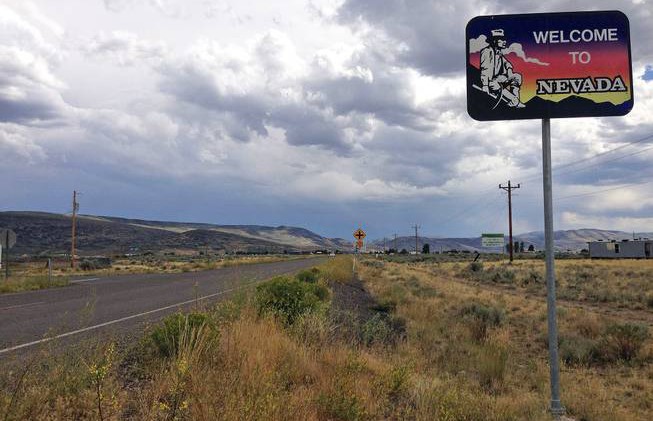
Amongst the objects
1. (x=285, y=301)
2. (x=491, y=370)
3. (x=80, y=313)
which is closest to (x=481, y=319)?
(x=491, y=370)

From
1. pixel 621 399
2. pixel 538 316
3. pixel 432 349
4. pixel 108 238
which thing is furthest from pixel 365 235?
pixel 108 238

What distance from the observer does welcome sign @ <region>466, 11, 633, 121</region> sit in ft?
15.9

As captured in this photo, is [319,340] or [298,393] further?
[319,340]

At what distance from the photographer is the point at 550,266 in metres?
4.86

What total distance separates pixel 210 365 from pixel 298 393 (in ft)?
3.66

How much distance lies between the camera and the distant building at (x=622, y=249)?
82375 millimetres

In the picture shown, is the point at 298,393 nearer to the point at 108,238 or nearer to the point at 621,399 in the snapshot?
the point at 621,399

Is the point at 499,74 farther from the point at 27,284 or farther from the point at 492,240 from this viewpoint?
the point at 492,240

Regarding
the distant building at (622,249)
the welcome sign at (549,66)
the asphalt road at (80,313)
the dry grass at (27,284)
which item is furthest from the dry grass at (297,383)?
the distant building at (622,249)

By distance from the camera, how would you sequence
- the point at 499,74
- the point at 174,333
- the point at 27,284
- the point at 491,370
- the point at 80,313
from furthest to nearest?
the point at 27,284 → the point at 80,313 → the point at 491,370 → the point at 174,333 → the point at 499,74

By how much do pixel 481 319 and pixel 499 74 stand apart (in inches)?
497

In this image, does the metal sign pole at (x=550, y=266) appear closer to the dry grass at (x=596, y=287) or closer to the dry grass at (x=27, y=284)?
the dry grass at (x=596, y=287)

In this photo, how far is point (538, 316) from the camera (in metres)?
18.4

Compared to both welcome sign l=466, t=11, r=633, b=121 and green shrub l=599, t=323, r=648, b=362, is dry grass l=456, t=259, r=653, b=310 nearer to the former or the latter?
green shrub l=599, t=323, r=648, b=362
